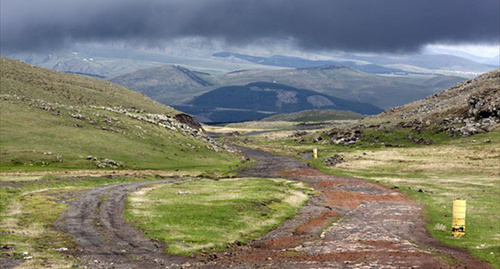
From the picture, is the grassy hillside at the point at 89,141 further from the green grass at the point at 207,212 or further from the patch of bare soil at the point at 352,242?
the patch of bare soil at the point at 352,242

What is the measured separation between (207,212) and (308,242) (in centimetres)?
1304

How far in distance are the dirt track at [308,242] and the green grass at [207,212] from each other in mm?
1501

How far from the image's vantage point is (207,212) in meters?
47.1

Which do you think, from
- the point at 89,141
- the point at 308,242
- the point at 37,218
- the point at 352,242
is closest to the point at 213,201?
the point at 37,218

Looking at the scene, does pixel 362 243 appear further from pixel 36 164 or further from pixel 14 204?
pixel 36 164

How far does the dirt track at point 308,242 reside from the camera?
3030 cm

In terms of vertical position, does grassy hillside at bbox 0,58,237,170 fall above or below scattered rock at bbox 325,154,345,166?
above

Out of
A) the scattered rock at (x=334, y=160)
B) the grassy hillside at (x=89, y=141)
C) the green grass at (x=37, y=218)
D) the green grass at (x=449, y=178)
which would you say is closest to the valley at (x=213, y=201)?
the green grass at (x=37, y=218)

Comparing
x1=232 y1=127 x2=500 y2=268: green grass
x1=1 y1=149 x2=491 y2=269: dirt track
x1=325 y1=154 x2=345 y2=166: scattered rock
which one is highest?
x1=1 y1=149 x2=491 y2=269: dirt track

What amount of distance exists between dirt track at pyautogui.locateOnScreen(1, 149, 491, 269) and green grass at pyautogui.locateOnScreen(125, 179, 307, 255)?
1.50 metres

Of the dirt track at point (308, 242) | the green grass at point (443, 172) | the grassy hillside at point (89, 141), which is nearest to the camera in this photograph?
the dirt track at point (308, 242)

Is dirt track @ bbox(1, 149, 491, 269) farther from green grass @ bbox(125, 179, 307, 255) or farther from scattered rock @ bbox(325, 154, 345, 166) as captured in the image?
scattered rock @ bbox(325, 154, 345, 166)

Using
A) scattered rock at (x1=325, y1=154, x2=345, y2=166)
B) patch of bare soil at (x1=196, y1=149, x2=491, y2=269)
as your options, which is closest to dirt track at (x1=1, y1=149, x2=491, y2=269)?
patch of bare soil at (x1=196, y1=149, x2=491, y2=269)

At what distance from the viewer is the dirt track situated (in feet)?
99.4
